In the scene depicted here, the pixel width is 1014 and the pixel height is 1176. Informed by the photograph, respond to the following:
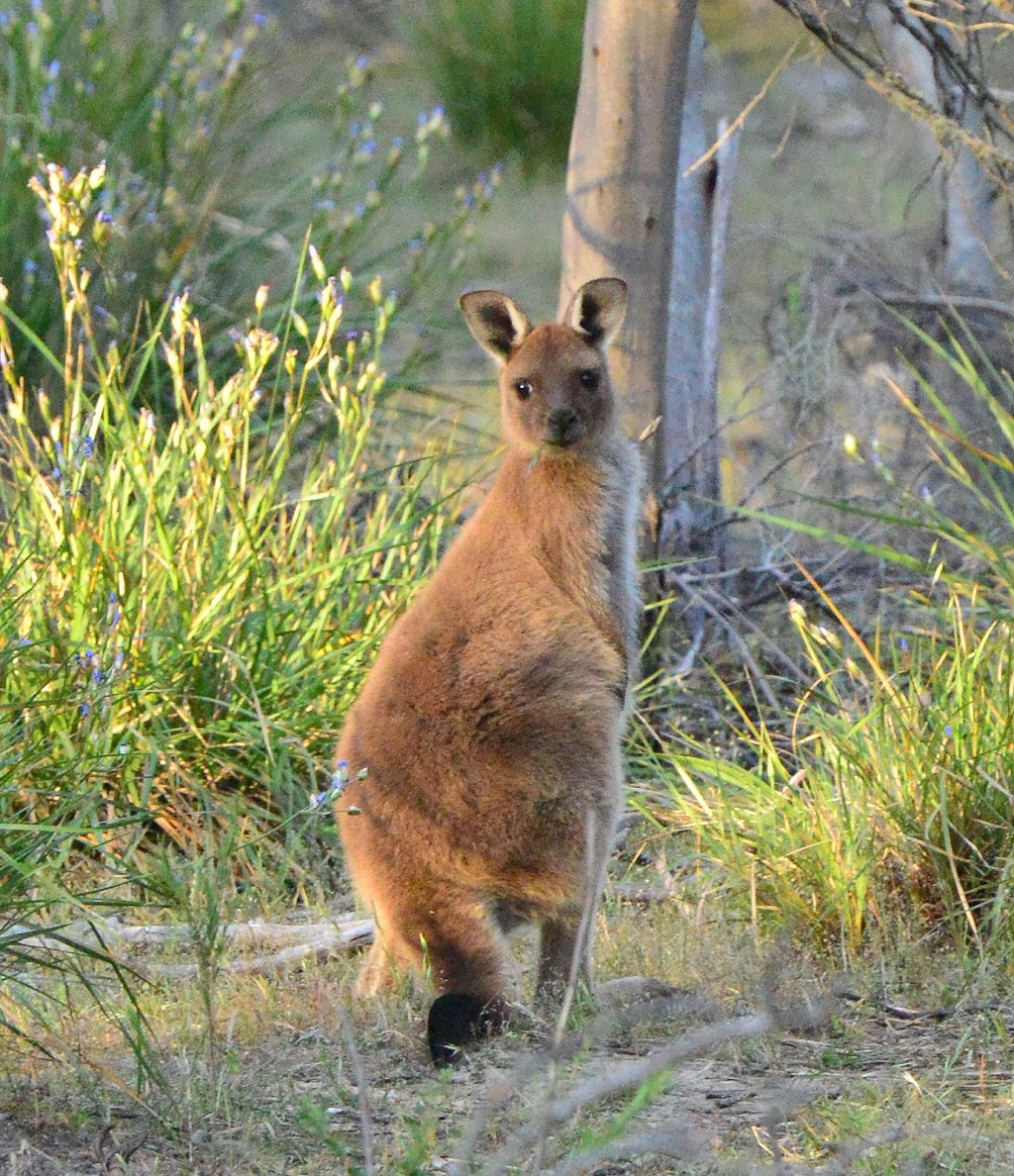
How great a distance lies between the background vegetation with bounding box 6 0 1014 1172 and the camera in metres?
3.42

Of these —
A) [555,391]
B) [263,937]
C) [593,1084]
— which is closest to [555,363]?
[555,391]

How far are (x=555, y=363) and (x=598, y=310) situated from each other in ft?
0.80

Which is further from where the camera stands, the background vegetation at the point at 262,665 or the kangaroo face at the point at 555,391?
the kangaroo face at the point at 555,391

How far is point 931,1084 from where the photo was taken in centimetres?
321

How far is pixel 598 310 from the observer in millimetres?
4434

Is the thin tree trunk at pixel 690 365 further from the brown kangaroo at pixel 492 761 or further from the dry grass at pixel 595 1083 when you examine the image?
the dry grass at pixel 595 1083

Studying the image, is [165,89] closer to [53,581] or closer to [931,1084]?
[53,581]

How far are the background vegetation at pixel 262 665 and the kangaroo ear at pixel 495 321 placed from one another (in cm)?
39

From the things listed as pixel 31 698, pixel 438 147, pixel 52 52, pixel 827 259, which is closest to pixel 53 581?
pixel 31 698

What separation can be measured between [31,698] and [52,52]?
435cm

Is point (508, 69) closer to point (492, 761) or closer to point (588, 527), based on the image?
point (588, 527)

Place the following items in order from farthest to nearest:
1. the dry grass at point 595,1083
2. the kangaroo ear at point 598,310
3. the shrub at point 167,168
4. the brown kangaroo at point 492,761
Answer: the shrub at point 167,168 → the kangaroo ear at point 598,310 → the brown kangaroo at point 492,761 → the dry grass at point 595,1083

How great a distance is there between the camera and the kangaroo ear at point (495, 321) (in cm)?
438

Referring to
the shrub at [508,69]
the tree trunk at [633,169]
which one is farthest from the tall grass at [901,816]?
the shrub at [508,69]
